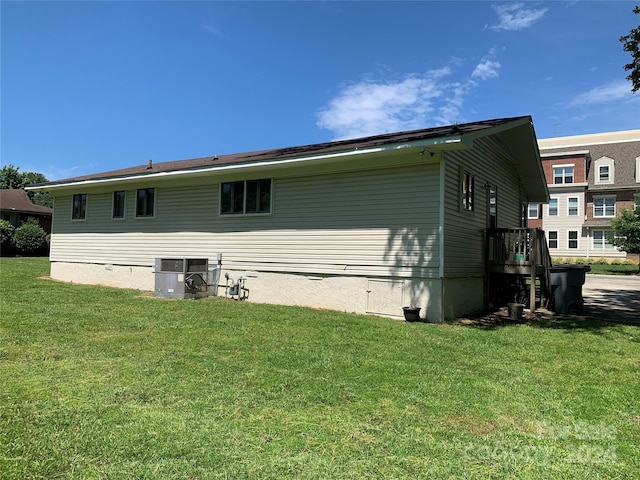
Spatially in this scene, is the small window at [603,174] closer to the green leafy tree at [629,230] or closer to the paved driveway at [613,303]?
the green leafy tree at [629,230]

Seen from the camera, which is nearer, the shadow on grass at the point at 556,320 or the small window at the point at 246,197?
the shadow on grass at the point at 556,320

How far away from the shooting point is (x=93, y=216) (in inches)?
575

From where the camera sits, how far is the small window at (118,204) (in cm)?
1394

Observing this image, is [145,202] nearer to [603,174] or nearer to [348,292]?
[348,292]

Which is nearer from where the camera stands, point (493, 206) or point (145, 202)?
point (493, 206)

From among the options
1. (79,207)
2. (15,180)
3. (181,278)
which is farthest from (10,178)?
(181,278)

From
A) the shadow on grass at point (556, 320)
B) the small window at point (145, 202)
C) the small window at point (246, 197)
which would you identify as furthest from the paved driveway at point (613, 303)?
the small window at point (145, 202)

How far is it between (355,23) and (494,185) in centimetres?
694

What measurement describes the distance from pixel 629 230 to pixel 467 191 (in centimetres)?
2228

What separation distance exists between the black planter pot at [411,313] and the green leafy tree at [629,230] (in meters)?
24.3

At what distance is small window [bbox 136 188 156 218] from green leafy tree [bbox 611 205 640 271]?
27.6 meters

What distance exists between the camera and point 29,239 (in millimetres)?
29562

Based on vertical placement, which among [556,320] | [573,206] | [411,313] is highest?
[573,206]

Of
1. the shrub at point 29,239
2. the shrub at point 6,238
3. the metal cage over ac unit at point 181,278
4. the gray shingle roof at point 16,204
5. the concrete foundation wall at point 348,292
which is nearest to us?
the concrete foundation wall at point 348,292
